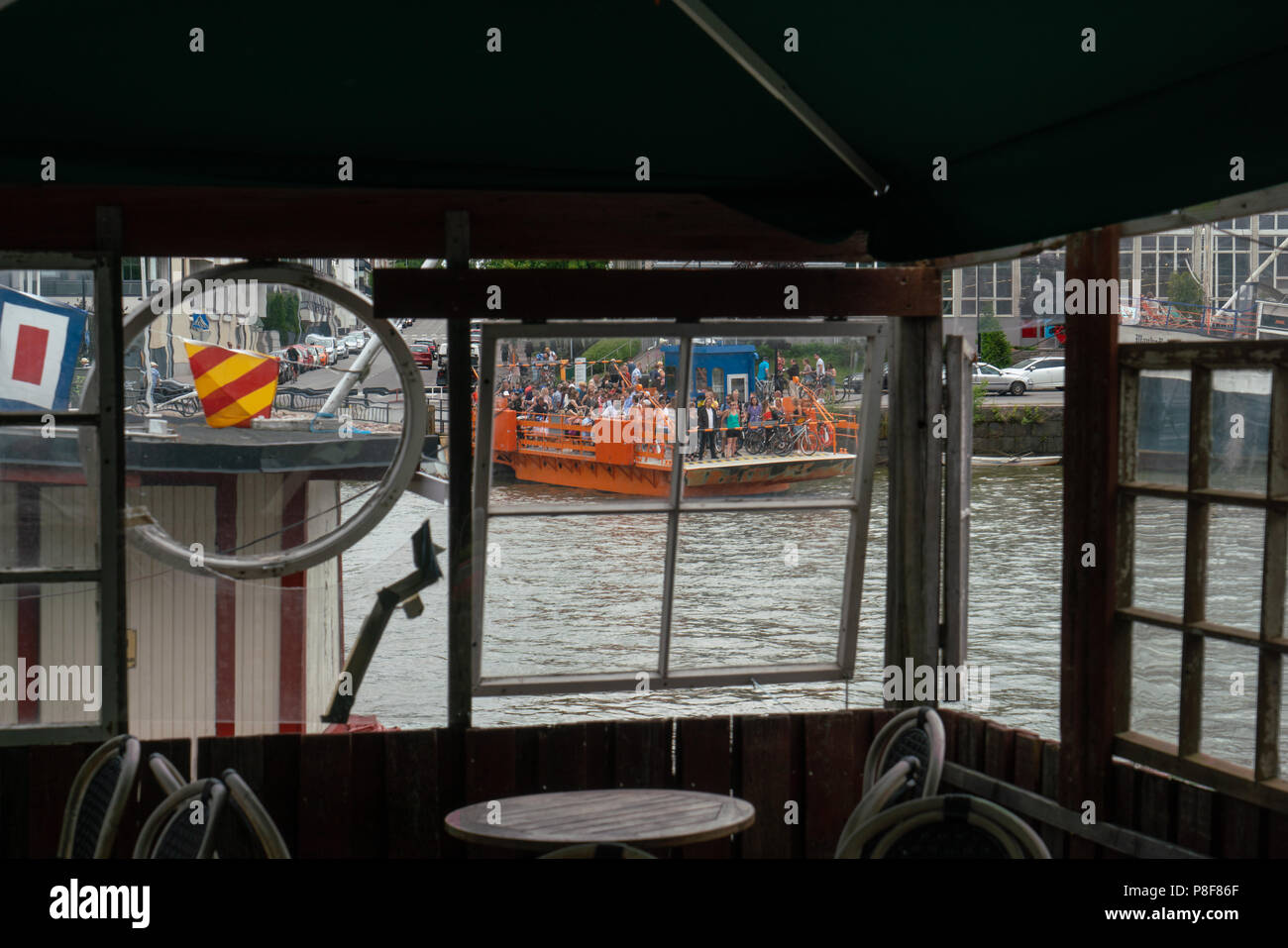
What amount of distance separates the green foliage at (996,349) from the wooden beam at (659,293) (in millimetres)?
30682

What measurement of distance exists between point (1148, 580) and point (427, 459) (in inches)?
126

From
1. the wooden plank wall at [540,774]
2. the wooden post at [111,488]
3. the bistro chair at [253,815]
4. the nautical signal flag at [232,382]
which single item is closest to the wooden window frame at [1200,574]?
the wooden plank wall at [540,774]

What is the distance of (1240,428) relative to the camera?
136 inches

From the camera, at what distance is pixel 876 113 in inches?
143

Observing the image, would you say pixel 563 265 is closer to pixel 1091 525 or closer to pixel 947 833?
pixel 1091 525

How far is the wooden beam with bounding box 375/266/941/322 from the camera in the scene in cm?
430

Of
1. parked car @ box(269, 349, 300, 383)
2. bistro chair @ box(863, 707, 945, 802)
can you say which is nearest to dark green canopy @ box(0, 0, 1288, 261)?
bistro chair @ box(863, 707, 945, 802)

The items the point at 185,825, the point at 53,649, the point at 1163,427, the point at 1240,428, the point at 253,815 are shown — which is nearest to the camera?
the point at 253,815

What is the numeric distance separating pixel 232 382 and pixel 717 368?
2.20 meters

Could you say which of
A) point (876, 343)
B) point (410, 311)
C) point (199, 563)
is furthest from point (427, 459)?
point (876, 343)

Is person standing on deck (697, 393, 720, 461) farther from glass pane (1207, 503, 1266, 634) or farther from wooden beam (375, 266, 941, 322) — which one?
glass pane (1207, 503, 1266, 634)

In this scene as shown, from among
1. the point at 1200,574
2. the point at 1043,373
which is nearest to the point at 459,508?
the point at 1200,574

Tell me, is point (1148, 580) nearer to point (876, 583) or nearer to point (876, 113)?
point (876, 113)

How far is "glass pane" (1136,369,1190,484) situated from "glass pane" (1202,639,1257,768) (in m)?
0.51
